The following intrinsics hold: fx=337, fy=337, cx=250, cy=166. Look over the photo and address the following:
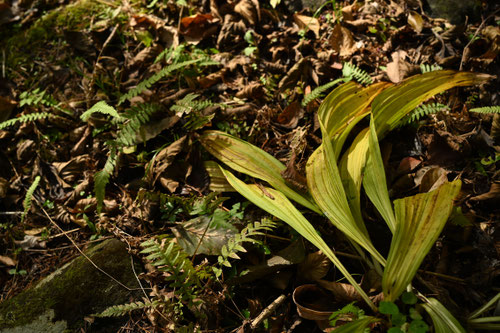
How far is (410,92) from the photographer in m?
1.86

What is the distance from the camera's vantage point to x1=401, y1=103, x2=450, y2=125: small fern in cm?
188

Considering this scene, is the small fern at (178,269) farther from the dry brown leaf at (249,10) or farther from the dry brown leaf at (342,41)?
the dry brown leaf at (249,10)

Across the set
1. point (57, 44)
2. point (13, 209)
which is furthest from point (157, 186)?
point (57, 44)

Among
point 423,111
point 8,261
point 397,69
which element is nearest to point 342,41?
point 397,69

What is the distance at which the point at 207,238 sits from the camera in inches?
68.4

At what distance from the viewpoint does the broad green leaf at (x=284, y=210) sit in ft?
4.98

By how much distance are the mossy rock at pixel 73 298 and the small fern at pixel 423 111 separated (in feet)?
5.61

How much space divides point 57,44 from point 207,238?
2306 millimetres

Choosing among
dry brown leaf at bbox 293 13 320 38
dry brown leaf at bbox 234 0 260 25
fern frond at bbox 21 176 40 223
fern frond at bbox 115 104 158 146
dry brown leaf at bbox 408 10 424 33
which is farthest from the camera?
dry brown leaf at bbox 234 0 260 25

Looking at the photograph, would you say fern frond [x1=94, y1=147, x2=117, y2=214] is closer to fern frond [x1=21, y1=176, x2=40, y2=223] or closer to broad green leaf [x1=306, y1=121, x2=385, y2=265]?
fern frond [x1=21, y1=176, x2=40, y2=223]

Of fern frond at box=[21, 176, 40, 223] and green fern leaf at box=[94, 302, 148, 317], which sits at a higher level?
fern frond at box=[21, 176, 40, 223]

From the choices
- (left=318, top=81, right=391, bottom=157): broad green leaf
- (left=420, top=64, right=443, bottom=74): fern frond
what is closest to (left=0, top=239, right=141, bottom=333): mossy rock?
(left=318, top=81, right=391, bottom=157): broad green leaf

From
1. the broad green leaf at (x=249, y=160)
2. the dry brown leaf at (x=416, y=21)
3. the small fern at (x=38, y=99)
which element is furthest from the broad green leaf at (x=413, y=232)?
the small fern at (x=38, y=99)

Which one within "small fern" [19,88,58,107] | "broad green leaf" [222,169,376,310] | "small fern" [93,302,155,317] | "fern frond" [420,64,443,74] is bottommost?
"small fern" [93,302,155,317]
